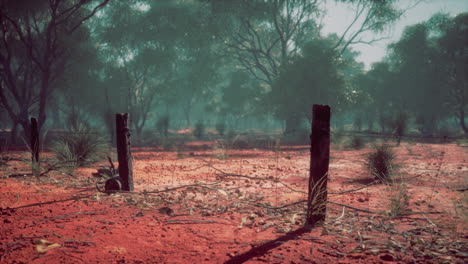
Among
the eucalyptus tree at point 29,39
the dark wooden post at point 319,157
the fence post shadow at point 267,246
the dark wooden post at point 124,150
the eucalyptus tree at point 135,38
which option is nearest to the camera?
the fence post shadow at point 267,246

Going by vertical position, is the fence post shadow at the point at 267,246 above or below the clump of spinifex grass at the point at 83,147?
below

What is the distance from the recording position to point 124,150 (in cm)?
577

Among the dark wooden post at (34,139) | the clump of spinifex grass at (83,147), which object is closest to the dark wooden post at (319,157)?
the dark wooden post at (34,139)

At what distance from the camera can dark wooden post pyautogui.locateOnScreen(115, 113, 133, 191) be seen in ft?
18.8

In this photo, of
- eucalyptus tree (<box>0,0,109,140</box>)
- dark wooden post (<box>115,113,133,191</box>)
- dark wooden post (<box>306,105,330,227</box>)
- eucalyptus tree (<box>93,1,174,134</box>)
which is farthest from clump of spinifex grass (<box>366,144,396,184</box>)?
eucalyptus tree (<box>93,1,174,134</box>)

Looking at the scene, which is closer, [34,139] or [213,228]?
[213,228]

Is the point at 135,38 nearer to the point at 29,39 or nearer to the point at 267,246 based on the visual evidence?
the point at 29,39

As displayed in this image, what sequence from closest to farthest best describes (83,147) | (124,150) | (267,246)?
(267,246) < (124,150) < (83,147)

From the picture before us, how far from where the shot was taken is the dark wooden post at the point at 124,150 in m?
5.73

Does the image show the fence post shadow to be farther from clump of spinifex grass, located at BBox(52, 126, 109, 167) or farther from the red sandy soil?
clump of spinifex grass, located at BBox(52, 126, 109, 167)

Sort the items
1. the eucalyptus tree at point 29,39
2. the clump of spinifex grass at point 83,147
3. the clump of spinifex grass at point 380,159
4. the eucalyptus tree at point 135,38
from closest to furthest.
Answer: the clump of spinifex grass at point 380,159, the clump of spinifex grass at point 83,147, the eucalyptus tree at point 29,39, the eucalyptus tree at point 135,38

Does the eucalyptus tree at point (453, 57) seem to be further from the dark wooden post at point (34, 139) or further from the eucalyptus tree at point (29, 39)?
the dark wooden post at point (34, 139)

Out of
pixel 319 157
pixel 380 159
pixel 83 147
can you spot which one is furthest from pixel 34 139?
pixel 380 159

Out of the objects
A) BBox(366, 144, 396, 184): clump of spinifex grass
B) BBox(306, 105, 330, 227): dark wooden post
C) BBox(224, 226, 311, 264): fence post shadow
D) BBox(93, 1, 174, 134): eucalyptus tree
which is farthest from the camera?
BBox(93, 1, 174, 134): eucalyptus tree
